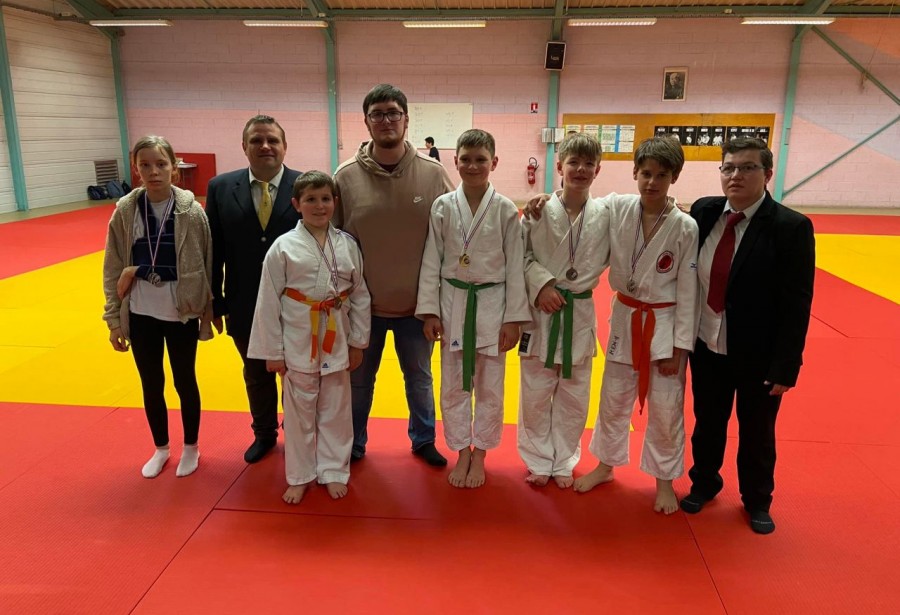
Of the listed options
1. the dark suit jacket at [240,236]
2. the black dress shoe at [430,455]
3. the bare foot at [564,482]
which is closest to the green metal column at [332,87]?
the dark suit jacket at [240,236]

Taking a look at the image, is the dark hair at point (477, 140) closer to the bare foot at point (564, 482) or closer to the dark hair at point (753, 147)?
the dark hair at point (753, 147)

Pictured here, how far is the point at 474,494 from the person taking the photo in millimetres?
2912

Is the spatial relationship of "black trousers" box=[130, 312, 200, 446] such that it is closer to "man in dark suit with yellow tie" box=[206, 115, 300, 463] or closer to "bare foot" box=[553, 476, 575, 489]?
"man in dark suit with yellow tie" box=[206, 115, 300, 463]

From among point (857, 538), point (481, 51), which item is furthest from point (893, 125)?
point (857, 538)

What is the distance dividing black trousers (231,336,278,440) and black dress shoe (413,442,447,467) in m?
0.83

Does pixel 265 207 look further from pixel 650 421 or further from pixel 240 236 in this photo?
pixel 650 421

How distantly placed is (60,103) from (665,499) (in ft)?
49.3

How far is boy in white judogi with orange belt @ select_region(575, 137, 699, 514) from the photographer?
→ 259 centimetres

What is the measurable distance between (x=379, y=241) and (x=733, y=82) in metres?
13.4

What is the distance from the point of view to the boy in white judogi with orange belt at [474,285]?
2.75m

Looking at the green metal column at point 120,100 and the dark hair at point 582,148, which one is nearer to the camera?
the dark hair at point 582,148

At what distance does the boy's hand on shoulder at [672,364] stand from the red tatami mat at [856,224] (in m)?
9.79

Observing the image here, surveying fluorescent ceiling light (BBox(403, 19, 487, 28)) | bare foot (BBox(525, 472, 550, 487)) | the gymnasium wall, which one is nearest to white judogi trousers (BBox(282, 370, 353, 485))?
bare foot (BBox(525, 472, 550, 487))

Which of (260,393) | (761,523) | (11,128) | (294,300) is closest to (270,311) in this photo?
(294,300)
